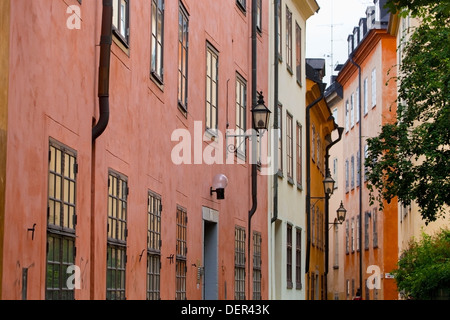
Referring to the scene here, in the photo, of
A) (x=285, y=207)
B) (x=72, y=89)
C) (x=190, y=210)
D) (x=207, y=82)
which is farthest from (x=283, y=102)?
(x=72, y=89)

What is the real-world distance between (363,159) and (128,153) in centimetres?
3782

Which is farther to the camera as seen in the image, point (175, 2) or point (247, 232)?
point (247, 232)

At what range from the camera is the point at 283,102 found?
26.8 metres

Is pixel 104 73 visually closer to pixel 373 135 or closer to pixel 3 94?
pixel 3 94

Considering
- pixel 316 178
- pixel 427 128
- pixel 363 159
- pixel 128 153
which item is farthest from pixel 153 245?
pixel 363 159

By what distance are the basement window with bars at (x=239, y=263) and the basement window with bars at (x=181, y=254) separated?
13.9ft

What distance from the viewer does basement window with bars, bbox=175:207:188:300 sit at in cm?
1537

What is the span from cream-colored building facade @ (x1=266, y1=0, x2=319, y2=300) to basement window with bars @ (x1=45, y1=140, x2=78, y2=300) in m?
14.2

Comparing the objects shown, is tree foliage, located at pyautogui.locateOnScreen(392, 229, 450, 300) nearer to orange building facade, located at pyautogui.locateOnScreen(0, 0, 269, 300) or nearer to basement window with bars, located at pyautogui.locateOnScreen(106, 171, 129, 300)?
orange building facade, located at pyautogui.locateOnScreen(0, 0, 269, 300)

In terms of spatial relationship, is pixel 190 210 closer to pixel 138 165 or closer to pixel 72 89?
pixel 138 165

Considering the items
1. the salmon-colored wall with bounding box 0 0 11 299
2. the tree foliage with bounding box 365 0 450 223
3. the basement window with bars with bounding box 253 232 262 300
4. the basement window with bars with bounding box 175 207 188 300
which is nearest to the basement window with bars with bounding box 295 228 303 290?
the basement window with bars with bounding box 253 232 262 300

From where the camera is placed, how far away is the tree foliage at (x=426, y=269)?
71.6 ft
